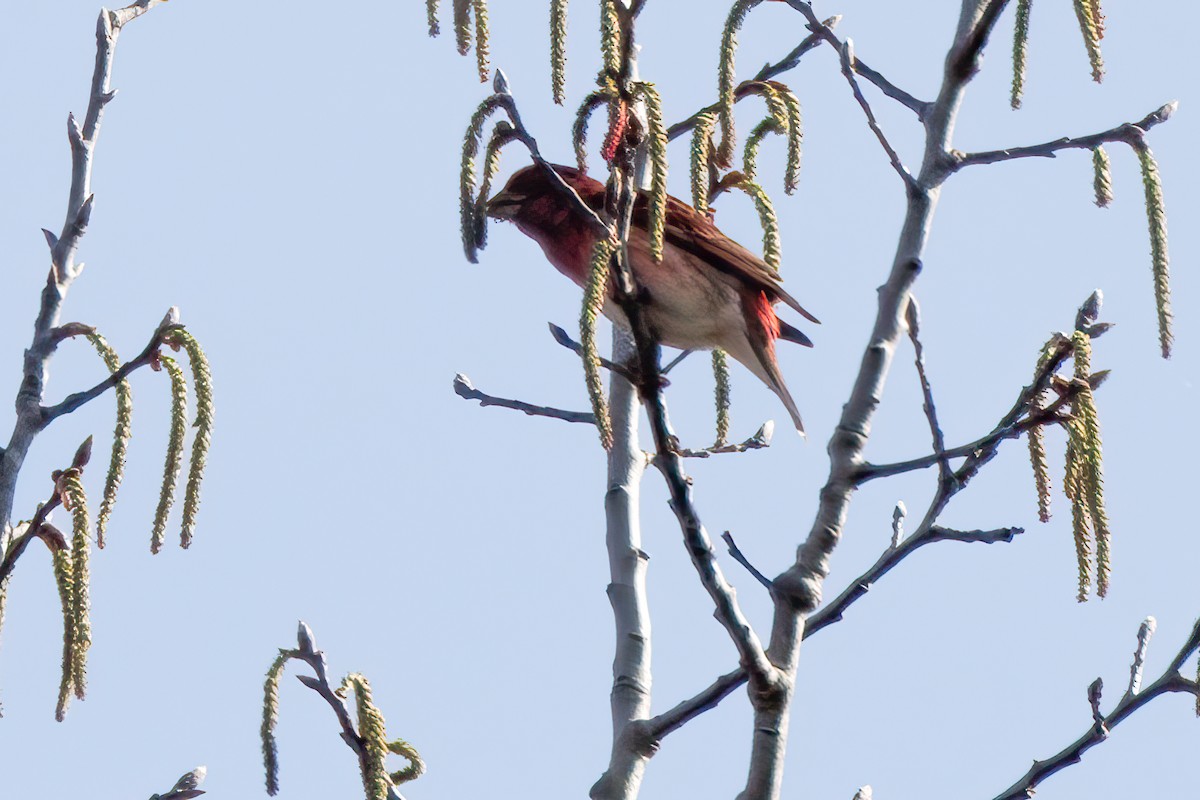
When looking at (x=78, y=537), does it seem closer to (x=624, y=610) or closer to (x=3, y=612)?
(x=3, y=612)

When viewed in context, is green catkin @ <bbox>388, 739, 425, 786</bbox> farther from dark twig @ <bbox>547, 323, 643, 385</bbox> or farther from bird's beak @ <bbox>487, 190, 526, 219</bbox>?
bird's beak @ <bbox>487, 190, 526, 219</bbox>

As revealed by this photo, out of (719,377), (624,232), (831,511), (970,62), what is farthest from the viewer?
(719,377)

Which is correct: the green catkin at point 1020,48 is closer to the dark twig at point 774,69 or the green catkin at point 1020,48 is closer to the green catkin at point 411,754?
the dark twig at point 774,69

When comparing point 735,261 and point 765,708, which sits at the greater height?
point 735,261

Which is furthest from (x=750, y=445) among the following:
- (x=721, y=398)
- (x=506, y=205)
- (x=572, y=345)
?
(x=506, y=205)

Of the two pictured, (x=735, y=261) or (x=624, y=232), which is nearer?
(x=624, y=232)

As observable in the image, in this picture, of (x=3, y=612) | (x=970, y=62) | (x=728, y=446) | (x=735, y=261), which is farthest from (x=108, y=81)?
(x=735, y=261)

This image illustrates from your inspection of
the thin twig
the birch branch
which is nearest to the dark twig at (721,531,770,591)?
the birch branch
